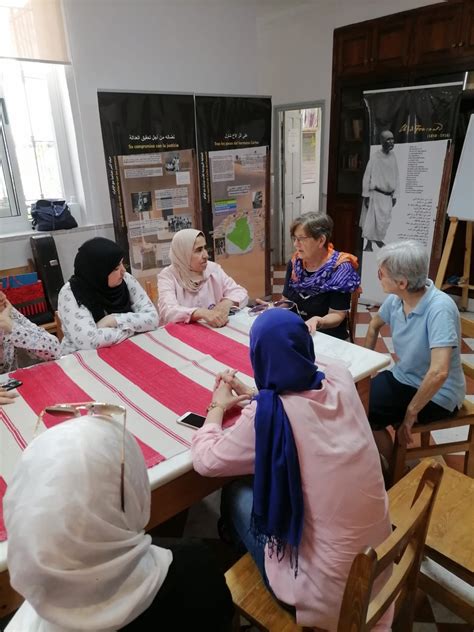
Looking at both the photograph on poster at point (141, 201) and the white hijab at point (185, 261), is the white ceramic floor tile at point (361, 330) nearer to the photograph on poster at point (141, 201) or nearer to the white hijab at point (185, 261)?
the white hijab at point (185, 261)

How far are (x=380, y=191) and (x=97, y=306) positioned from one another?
3.07 m

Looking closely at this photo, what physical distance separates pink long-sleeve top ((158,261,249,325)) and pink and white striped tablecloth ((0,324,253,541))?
23 cm

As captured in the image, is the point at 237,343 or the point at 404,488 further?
the point at 237,343

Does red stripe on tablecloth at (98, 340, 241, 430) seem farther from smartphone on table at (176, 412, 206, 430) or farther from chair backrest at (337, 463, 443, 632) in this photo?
chair backrest at (337, 463, 443, 632)

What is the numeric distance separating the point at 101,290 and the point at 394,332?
4.37 feet

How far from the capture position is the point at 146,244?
343cm

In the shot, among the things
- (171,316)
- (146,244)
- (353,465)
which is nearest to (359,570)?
(353,465)

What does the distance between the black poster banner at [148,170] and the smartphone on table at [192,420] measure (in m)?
2.26

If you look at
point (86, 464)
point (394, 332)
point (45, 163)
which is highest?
point (45, 163)

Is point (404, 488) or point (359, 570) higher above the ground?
point (359, 570)

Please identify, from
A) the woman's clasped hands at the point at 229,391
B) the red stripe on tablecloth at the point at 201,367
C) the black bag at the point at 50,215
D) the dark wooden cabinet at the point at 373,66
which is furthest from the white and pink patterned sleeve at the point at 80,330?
the dark wooden cabinet at the point at 373,66

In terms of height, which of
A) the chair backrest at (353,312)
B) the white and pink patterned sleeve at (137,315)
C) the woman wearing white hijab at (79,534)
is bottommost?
the chair backrest at (353,312)

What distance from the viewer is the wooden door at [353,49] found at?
3.94 metres

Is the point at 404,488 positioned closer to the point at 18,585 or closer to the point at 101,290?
the point at 18,585
